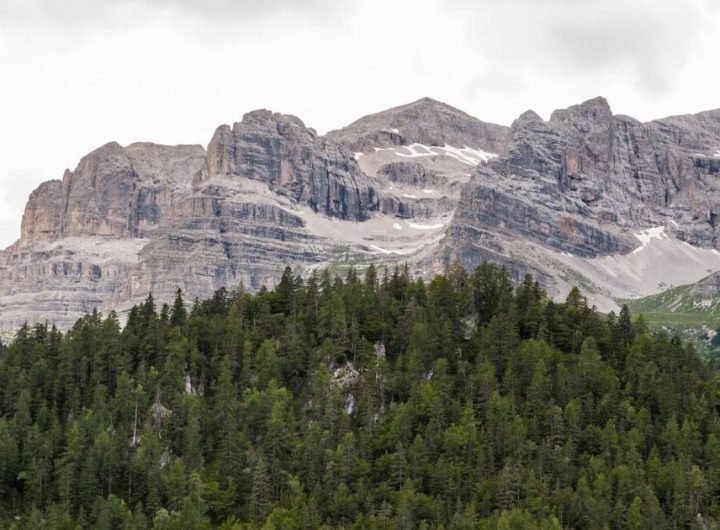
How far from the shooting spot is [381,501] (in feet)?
457

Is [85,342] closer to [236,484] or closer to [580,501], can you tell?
[236,484]

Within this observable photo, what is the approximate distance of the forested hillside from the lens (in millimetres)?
136750

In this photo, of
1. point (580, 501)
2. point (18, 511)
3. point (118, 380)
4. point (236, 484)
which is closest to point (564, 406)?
point (580, 501)

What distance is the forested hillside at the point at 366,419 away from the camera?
13675 cm

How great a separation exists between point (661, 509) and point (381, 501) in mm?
28148

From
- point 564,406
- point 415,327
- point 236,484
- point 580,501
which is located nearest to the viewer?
point 580,501

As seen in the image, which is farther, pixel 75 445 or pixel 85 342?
pixel 85 342

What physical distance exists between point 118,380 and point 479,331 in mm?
45078

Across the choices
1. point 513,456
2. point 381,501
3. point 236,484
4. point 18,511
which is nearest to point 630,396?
point 513,456

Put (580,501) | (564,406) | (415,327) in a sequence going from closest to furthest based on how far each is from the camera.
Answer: (580,501), (564,406), (415,327)

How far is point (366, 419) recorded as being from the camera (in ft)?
497

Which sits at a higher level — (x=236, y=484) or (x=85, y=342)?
(x=85, y=342)

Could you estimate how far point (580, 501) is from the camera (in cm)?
13400

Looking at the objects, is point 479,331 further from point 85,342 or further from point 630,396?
point 85,342
